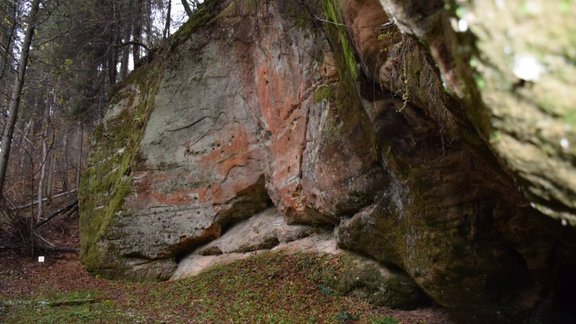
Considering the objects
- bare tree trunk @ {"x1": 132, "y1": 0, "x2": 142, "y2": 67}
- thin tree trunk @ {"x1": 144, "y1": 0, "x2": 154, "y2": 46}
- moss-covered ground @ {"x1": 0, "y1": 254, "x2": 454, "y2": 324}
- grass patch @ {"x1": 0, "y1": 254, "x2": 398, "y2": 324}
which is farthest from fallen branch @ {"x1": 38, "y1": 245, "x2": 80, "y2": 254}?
thin tree trunk @ {"x1": 144, "y1": 0, "x2": 154, "y2": 46}

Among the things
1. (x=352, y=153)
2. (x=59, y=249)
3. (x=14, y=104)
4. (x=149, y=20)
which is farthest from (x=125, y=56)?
(x=352, y=153)

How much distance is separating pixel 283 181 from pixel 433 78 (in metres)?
5.70

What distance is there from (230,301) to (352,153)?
361 centimetres

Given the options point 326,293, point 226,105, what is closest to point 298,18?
point 226,105

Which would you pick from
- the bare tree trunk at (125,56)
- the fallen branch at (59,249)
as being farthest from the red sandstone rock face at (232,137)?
the bare tree trunk at (125,56)

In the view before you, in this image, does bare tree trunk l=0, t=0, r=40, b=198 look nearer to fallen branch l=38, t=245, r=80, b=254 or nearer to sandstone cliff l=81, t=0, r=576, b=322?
sandstone cliff l=81, t=0, r=576, b=322

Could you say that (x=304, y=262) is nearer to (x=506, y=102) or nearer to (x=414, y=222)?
(x=414, y=222)

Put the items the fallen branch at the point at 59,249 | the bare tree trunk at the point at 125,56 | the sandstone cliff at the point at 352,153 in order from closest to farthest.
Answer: the sandstone cliff at the point at 352,153
the fallen branch at the point at 59,249
the bare tree trunk at the point at 125,56

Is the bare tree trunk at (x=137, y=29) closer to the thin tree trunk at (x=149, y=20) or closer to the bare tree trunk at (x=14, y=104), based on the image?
the thin tree trunk at (x=149, y=20)

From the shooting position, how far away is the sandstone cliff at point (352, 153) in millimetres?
2107

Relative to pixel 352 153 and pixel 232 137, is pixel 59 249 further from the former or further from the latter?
pixel 352 153

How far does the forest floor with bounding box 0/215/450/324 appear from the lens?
695 cm

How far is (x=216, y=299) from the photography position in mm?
8383

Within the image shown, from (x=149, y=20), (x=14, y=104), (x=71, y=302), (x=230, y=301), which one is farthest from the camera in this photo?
(x=149, y=20)
